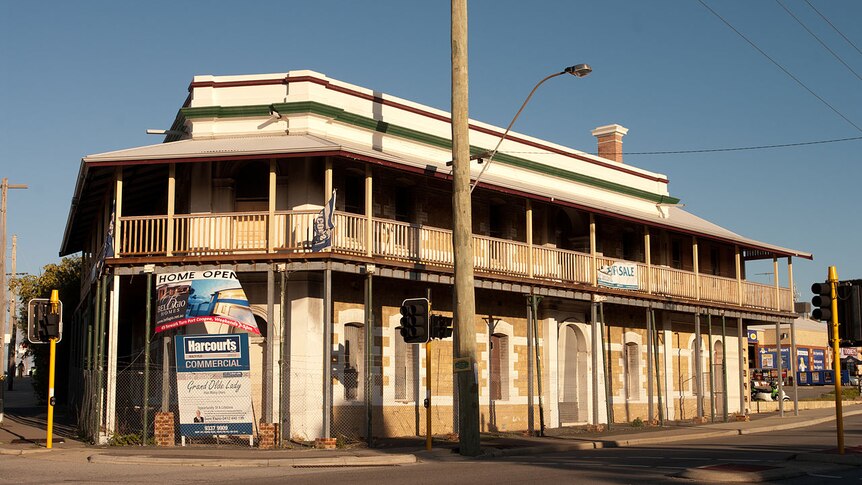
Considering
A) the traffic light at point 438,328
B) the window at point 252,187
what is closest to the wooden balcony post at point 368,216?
the traffic light at point 438,328

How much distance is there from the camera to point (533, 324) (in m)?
26.2

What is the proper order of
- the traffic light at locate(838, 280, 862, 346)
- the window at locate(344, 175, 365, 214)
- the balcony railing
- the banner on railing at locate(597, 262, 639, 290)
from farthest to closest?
the banner on railing at locate(597, 262, 639, 290) < the window at locate(344, 175, 365, 214) < the balcony railing < the traffic light at locate(838, 280, 862, 346)

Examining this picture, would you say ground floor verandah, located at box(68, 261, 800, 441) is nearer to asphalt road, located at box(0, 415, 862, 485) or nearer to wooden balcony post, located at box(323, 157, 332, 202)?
wooden balcony post, located at box(323, 157, 332, 202)

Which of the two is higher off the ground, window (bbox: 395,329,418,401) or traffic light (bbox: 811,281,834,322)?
traffic light (bbox: 811,281,834,322)

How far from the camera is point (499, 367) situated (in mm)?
27453

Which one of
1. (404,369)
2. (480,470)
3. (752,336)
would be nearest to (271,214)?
(404,369)

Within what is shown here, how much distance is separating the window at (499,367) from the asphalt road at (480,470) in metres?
7.02

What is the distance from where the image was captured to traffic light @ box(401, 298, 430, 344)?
19391 mm

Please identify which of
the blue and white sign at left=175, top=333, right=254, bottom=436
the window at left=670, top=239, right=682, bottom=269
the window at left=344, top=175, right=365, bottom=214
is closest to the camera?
the blue and white sign at left=175, top=333, right=254, bottom=436

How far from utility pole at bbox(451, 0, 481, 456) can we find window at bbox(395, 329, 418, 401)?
17.1 ft

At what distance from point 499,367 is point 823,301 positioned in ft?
38.3

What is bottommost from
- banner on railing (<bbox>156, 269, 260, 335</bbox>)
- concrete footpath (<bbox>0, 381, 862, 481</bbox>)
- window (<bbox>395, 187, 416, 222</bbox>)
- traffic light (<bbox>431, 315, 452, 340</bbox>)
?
concrete footpath (<bbox>0, 381, 862, 481</bbox>)

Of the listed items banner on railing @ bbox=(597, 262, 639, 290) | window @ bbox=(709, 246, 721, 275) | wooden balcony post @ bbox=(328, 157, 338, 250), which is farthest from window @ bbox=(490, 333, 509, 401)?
window @ bbox=(709, 246, 721, 275)

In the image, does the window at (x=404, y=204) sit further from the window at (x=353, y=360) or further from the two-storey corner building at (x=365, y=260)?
the window at (x=353, y=360)
